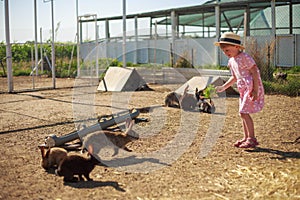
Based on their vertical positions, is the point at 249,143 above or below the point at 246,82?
below

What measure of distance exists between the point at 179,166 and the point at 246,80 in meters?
1.69

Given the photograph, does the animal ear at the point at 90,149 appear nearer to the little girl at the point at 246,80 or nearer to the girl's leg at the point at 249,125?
the little girl at the point at 246,80

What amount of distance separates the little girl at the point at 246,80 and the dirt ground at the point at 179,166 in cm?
29

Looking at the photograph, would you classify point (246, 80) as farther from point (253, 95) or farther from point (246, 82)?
point (253, 95)

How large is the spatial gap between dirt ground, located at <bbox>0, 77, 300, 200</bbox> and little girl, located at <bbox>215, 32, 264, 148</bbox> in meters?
0.29

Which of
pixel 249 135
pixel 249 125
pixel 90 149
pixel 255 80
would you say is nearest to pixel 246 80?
pixel 255 80

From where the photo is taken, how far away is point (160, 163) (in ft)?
16.9

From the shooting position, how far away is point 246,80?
5855 mm

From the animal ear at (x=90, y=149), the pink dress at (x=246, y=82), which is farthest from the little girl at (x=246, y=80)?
the animal ear at (x=90, y=149)

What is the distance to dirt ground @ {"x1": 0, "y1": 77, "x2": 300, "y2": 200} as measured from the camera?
13.4ft

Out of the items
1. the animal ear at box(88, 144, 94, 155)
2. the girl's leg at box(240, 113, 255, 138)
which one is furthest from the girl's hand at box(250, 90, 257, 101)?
the animal ear at box(88, 144, 94, 155)

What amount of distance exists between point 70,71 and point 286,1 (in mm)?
11833

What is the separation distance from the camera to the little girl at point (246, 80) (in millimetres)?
5785

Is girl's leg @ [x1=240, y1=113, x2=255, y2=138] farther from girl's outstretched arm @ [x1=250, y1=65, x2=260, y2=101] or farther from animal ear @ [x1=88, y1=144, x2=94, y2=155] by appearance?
animal ear @ [x1=88, y1=144, x2=94, y2=155]
